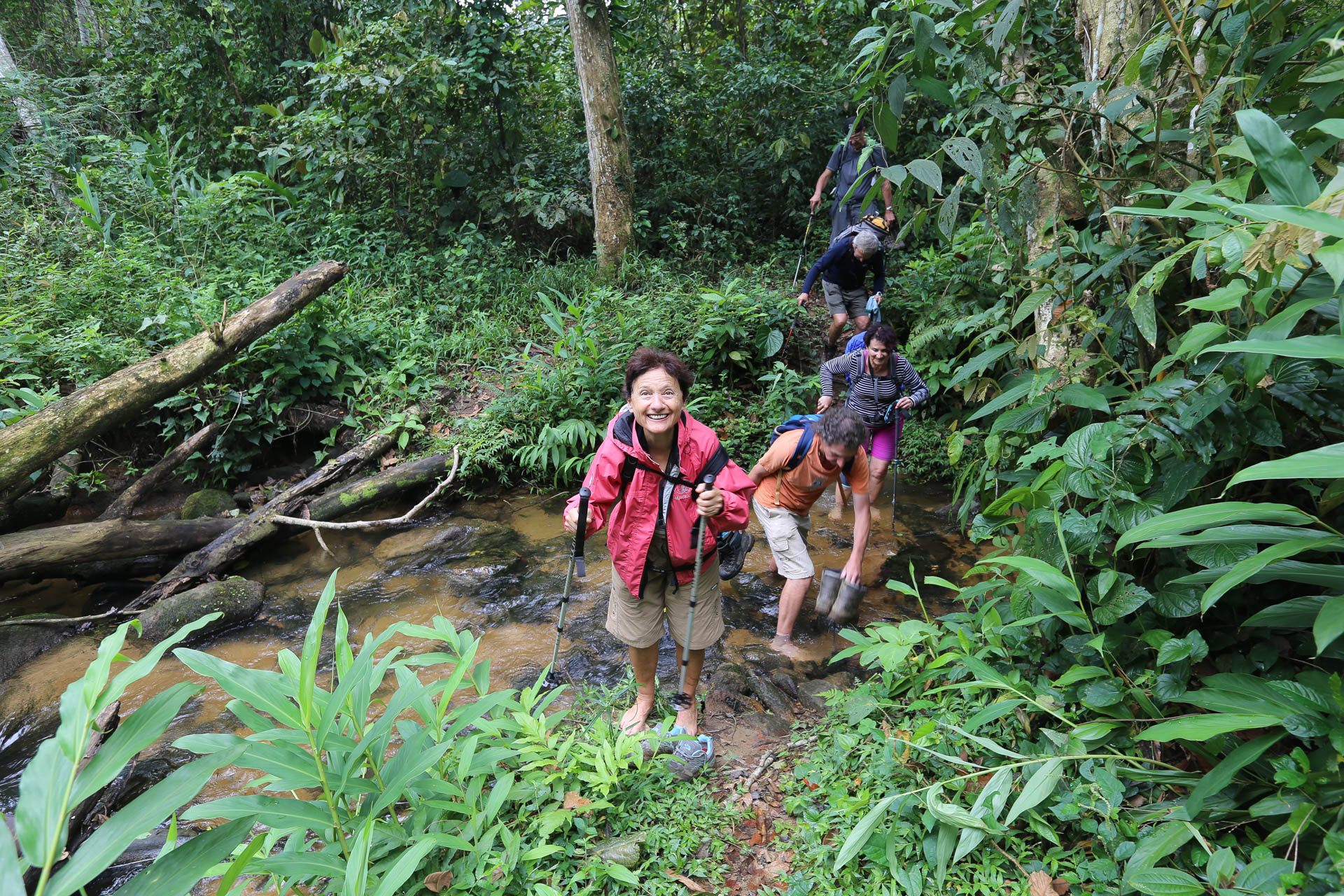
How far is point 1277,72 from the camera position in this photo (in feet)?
7.29

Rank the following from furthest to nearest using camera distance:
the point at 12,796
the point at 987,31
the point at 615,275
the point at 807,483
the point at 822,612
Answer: the point at 615,275 → the point at 822,612 → the point at 807,483 → the point at 12,796 → the point at 987,31

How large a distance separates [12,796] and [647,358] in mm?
4207

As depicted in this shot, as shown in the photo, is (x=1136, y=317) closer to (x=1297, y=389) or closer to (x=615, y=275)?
(x=1297, y=389)

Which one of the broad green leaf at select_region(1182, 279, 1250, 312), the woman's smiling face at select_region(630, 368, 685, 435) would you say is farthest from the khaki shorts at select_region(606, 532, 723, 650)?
the broad green leaf at select_region(1182, 279, 1250, 312)

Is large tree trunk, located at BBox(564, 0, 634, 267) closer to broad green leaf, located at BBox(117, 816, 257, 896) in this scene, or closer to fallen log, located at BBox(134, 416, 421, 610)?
fallen log, located at BBox(134, 416, 421, 610)

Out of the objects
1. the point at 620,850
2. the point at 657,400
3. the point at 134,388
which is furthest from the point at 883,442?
the point at 134,388

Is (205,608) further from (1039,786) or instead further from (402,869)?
(1039,786)

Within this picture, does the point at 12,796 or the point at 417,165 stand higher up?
the point at 417,165

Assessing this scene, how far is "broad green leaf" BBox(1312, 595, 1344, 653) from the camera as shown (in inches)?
55.6

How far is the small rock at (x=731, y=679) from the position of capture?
4207 millimetres

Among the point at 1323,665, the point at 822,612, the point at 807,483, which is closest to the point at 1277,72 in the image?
the point at 1323,665

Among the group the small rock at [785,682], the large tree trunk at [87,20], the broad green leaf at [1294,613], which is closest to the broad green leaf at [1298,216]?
the broad green leaf at [1294,613]

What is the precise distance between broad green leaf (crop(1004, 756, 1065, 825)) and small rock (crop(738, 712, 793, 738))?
5.03ft

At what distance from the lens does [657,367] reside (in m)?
3.27
